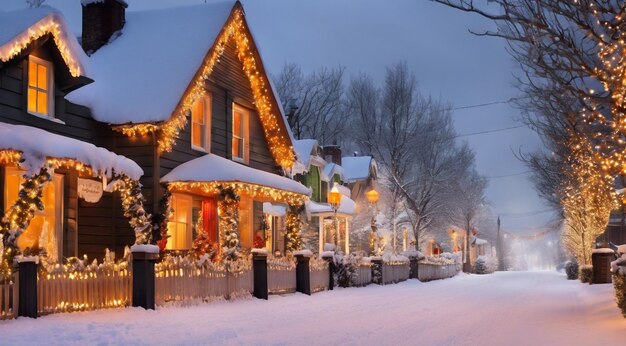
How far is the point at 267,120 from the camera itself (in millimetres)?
26219

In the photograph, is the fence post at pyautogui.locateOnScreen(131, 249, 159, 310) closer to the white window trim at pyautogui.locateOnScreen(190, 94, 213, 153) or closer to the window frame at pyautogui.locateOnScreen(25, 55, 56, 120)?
the window frame at pyautogui.locateOnScreen(25, 55, 56, 120)

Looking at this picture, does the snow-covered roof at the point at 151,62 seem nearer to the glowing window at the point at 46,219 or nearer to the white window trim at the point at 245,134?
the glowing window at the point at 46,219

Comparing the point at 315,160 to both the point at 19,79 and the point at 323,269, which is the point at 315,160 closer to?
the point at 323,269

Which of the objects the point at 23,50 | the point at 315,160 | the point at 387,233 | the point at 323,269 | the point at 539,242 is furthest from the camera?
the point at 539,242

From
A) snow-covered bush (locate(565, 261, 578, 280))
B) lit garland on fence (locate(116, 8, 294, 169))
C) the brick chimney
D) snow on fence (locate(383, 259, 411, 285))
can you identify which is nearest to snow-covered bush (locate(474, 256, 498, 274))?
the brick chimney

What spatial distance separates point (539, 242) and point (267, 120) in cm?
16377

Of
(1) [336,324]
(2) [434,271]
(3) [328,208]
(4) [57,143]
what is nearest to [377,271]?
(2) [434,271]

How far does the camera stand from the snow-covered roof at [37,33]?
15.6 meters

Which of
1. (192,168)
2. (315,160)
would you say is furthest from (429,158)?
(192,168)

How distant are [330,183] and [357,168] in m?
6.15

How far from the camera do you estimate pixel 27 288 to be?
1169 centimetres

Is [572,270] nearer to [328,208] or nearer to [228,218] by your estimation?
[328,208]

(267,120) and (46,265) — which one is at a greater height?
(267,120)

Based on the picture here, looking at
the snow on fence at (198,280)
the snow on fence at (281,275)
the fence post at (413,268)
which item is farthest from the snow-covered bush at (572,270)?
the snow on fence at (198,280)
